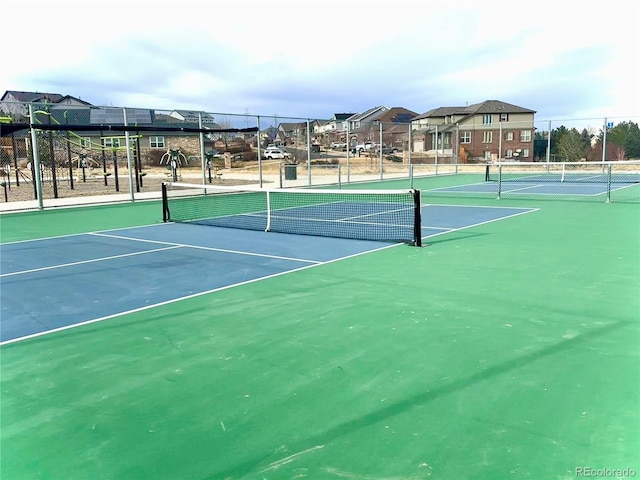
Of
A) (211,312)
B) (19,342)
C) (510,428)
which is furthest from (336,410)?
(19,342)

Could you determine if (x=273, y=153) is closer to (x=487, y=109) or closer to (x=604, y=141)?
(x=604, y=141)

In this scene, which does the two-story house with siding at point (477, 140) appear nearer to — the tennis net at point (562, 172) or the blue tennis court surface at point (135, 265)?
the tennis net at point (562, 172)

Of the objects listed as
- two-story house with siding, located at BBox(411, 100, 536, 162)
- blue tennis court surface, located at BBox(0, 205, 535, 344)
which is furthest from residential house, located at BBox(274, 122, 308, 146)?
blue tennis court surface, located at BBox(0, 205, 535, 344)

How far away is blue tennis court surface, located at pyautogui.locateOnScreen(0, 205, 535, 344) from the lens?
19.8ft

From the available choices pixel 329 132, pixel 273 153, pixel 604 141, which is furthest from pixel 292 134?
pixel 604 141

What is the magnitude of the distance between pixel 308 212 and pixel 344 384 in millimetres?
11080

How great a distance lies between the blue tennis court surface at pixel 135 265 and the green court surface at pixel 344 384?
A: 20.6 inches

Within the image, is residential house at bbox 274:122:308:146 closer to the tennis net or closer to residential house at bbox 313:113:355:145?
residential house at bbox 313:113:355:145

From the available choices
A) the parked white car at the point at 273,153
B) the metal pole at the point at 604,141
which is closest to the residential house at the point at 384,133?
the parked white car at the point at 273,153

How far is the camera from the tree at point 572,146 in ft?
113

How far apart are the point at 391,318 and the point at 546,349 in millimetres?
1485

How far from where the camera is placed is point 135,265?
8.33 metres

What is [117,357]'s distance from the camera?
15.1 feet

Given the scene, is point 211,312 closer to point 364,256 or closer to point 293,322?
point 293,322
